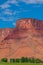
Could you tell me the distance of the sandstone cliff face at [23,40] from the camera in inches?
6154

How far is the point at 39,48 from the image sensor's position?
6412 inches

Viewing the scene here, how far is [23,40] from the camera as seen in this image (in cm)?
16512

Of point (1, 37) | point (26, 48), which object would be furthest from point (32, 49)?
point (1, 37)

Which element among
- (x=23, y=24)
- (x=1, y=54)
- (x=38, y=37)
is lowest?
(x=1, y=54)

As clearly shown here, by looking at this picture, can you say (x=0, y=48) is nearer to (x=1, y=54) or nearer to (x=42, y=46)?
(x=1, y=54)

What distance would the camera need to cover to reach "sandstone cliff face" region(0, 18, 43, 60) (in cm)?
15630

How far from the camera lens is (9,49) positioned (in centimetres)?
17075

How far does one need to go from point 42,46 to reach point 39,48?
5494 mm

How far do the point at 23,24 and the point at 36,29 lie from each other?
1162 centimetres

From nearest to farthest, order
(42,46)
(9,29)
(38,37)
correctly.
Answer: (42,46), (38,37), (9,29)

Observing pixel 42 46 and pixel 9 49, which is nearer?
pixel 42 46

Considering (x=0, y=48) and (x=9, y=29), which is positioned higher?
(x=9, y=29)

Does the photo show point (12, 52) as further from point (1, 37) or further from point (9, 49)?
point (1, 37)

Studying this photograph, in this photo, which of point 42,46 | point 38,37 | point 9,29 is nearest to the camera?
point 42,46
